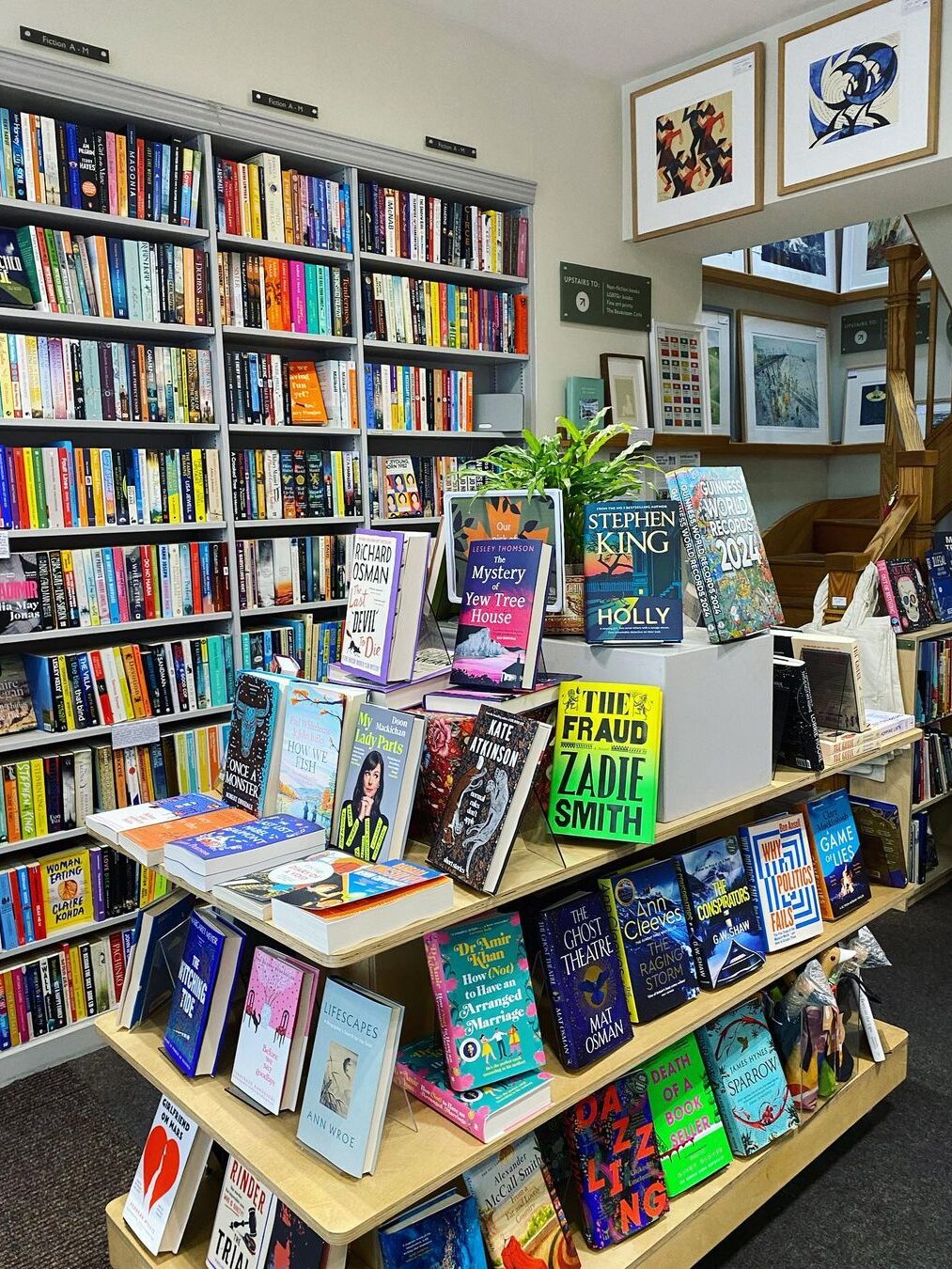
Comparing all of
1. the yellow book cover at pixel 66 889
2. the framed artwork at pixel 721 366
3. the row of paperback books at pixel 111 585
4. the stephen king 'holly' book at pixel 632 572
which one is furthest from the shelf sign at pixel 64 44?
the framed artwork at pixel 721 366

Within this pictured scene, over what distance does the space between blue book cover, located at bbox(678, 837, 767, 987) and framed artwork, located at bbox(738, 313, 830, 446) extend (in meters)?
4.07

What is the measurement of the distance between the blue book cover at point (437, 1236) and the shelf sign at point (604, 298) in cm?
327

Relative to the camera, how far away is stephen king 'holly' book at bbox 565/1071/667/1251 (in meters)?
1.80

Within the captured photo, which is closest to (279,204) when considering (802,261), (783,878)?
(783,878)

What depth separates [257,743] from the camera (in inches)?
73.9

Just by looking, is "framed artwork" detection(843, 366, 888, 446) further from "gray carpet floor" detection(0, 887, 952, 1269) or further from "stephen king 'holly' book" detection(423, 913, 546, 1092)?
"stephen king 'holly' book" detection(423, 913, 546, 1092)

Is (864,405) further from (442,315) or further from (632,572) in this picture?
(632,572)

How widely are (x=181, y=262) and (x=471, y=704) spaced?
195 centimetres

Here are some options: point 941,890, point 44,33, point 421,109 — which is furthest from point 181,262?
point 941,890

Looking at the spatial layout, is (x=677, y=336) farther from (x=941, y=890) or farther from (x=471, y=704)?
(x=471, y=704)

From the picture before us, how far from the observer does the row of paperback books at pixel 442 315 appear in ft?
11.4

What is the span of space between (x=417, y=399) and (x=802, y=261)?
354cm

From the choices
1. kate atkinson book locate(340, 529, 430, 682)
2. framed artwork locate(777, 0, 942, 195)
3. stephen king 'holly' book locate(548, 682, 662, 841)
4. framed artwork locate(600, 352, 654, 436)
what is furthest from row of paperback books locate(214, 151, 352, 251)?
stephen king 'holly' book locate(548, 682, 662, 841)

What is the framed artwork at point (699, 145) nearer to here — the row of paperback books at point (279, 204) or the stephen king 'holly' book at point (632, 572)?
the row of paperback books at point (279, 204)
